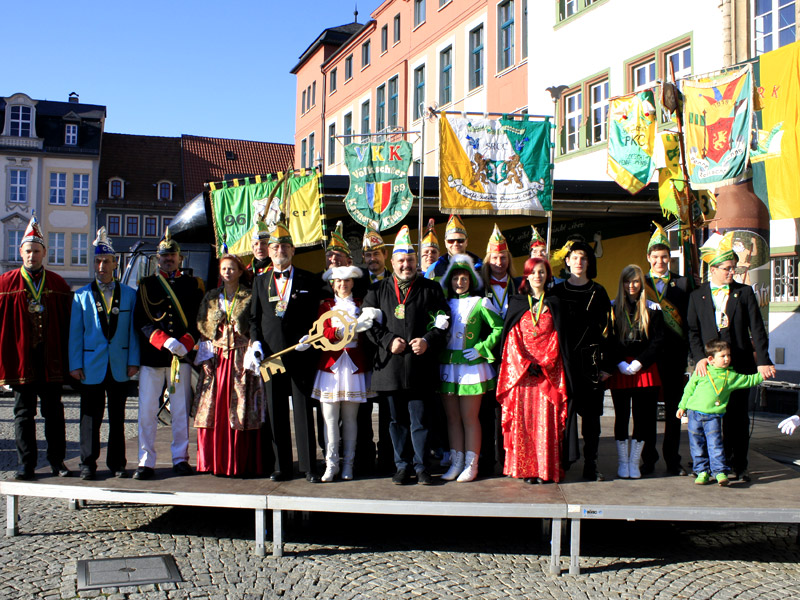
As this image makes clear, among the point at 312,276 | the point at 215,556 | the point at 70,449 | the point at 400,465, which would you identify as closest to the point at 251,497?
the point at 215,556

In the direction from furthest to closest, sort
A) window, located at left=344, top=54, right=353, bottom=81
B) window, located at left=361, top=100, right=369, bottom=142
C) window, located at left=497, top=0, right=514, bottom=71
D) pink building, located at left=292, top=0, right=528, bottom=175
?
window, located at left=344, top=54, right=353, bottom=81
window, located at left=361, top=100, right=369, bottom=142
pink building, located at left=292, top=0, right=528, bottom=175
window, located at left=497, top=0, right=514, bottom=71

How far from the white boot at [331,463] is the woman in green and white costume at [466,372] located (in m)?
0.75

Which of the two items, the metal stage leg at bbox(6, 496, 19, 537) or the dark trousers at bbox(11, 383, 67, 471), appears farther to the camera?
the dark trousers at bbox(11, 383, 67, 471)

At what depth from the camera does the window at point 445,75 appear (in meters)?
27.0

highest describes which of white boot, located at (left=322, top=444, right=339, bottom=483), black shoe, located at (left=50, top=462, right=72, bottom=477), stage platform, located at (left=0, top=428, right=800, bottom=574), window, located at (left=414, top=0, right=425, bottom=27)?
window, located at (left=414, top=0, right=425, bottom=27)

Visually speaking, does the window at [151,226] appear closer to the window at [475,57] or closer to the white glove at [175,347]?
the window at [475,57]

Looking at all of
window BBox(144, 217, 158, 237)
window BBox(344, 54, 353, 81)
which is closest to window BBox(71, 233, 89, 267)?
window BBox(144, 217, 158, 237)

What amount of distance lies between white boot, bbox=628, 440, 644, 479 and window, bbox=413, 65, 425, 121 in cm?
2447

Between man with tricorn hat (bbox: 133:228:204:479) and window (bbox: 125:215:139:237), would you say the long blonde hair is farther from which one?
window (bbox: 125:215:139:237)

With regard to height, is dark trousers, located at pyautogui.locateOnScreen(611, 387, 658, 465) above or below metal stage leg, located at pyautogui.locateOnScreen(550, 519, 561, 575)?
above

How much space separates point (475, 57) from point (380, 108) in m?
7.62

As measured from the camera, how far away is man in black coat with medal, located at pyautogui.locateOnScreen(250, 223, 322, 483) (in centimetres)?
541

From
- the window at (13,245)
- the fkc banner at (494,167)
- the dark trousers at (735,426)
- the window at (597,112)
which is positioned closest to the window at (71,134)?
the window at (13,245)

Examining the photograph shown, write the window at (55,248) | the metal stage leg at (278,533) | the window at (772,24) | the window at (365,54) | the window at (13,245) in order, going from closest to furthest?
the metal stage leg at (278,533), the window at (772,24), the window at (365,54), the window at (55,248), the window at (13,245)
